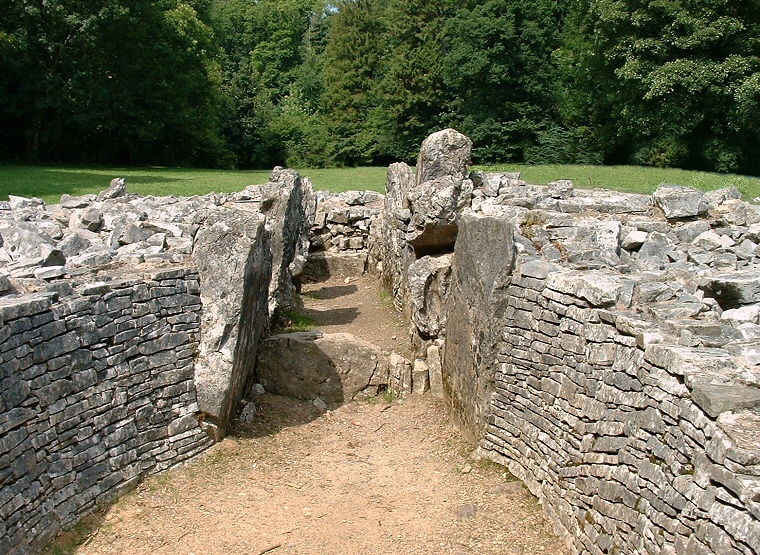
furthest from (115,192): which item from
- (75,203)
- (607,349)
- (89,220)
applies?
(607,349)

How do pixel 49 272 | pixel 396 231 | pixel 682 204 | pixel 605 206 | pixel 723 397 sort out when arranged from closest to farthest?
pixel 723 397
pixel 49 272
pixel 682 204
pixel 605 206
pixel 396 231

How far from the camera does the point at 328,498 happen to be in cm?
763

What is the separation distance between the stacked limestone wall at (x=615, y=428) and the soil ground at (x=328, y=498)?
1.66ft

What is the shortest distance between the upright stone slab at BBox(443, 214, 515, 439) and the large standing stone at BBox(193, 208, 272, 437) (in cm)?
260

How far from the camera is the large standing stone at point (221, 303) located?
8.09 metres

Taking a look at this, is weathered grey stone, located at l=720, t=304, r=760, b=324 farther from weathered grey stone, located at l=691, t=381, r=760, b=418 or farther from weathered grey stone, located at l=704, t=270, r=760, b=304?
weathered grey stone, located at l=691, t=381, r=760, b=418

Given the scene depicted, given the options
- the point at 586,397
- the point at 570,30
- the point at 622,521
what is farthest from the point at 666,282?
the point at 570,30

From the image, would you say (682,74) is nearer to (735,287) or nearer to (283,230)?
(283,230)

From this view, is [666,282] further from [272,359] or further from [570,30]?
[570,30]

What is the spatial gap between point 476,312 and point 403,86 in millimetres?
33775

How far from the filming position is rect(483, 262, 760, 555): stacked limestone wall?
4442 millimetres

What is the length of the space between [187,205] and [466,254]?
23.6 ft

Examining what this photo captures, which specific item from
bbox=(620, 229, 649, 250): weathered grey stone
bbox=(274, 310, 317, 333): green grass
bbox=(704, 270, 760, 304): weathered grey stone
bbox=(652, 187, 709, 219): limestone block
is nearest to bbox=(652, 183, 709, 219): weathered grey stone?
bbox=(652, 187, 709, 219): limestone block

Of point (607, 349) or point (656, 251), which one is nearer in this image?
point (607, 349)
